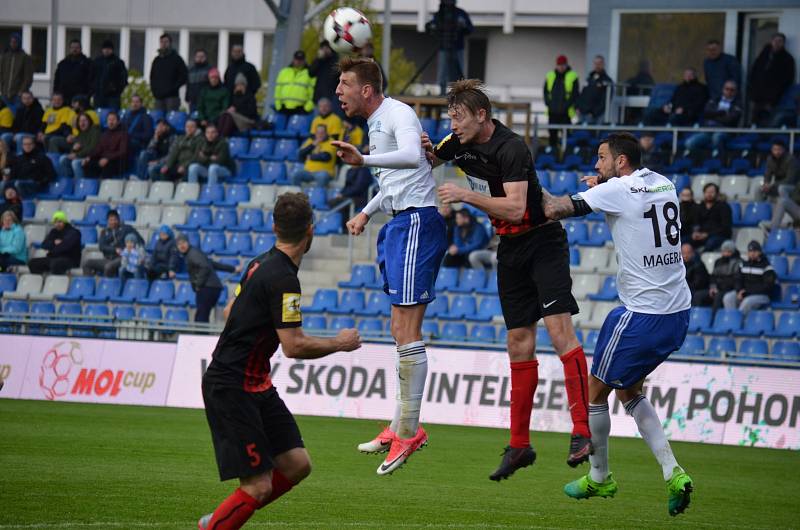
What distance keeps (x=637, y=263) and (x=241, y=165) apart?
54.9ft

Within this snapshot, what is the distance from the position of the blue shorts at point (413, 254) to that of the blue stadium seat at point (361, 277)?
12314mm

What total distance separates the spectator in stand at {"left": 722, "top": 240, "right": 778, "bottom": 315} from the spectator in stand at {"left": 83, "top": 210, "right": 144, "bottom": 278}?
33.9 ft

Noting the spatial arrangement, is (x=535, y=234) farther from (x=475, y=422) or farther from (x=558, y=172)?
(x=558, y=172)

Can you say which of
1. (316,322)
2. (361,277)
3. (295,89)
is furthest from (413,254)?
(295,89)

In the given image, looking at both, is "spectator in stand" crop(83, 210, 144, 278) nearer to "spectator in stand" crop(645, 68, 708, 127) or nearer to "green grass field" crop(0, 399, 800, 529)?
"green grass field" crop(0, 399, 800, 529)

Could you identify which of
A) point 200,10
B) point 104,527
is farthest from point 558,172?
point 200,10

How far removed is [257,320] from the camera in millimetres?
7816

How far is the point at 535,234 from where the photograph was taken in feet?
31.4

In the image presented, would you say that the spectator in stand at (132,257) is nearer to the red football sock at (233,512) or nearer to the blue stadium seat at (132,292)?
the blue stadium seat at (132,292)

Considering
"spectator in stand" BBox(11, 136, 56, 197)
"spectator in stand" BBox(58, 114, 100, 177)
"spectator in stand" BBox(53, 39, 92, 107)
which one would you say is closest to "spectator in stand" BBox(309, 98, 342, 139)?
"spectator in stand" BBox(58, 114, 100, 177)

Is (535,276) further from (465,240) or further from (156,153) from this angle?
(156,153)

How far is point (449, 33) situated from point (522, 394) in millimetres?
14573

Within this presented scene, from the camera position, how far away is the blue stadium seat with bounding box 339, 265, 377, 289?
2212 cm

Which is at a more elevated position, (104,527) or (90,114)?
(90,114)
